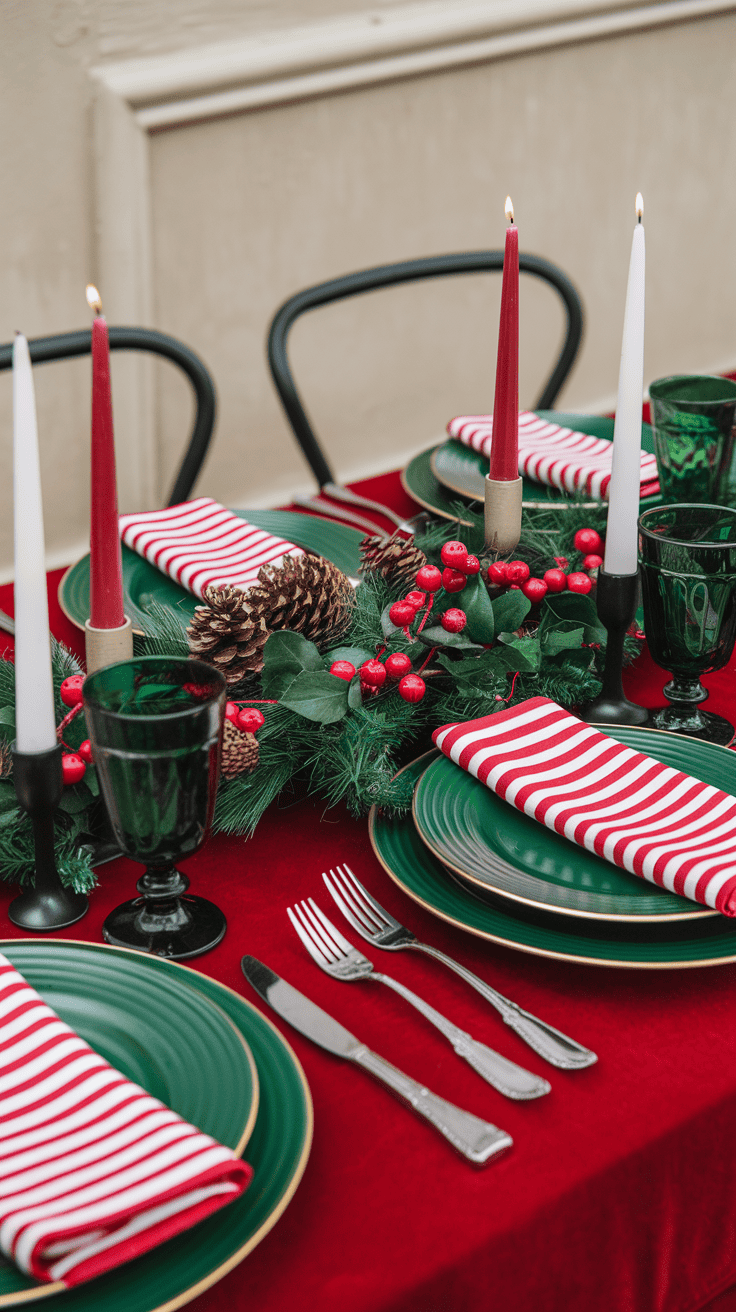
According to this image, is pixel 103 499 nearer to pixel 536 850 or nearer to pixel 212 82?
pixel 536 850

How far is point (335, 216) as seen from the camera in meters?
2.49

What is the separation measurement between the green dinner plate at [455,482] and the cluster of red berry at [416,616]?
256mm

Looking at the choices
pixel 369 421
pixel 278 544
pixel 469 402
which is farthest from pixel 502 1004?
pixel 469 402

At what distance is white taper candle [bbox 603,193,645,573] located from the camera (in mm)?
728

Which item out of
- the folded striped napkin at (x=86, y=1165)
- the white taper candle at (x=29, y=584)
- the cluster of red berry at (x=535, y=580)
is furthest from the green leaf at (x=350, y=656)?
the folded striped napkin at (x=86, y=1165)

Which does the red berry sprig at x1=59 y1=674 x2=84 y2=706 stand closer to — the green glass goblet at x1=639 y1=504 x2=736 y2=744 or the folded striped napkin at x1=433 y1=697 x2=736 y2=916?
the folded striped napkin at x1=433 y1=697 x2=736 y2=916

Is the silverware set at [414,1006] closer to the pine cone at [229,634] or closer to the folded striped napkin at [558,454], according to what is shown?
the pine cone at [229,634]

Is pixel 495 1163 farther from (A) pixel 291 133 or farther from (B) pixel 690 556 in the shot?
(A) pixel 291 133

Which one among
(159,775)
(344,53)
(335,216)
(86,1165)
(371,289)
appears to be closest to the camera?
(86,1165)

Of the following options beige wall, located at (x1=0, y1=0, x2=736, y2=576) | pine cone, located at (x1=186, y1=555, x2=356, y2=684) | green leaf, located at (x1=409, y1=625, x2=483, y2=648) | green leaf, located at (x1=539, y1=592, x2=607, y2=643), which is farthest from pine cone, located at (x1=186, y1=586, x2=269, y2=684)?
beige wall, located at (x1=0, y1=0, x2=736, y2=576)

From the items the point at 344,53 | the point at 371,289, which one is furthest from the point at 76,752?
the point at 344,53

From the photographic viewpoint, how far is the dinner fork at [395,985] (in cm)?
51

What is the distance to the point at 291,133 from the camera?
7.72 feet

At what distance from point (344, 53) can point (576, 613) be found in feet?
6.17
